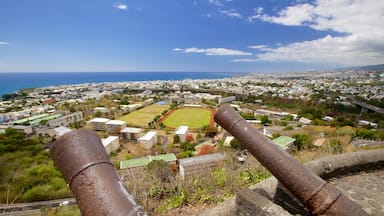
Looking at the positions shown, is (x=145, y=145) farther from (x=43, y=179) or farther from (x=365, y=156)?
(x=365, y=156)

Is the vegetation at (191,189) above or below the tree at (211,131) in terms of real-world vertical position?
above

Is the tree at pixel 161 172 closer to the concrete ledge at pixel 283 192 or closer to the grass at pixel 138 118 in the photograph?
the concrete ledge at pixel 283 192

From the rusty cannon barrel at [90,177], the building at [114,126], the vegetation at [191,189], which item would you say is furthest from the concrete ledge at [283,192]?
the building at [114,126]

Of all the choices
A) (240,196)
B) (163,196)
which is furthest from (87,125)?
(240,196)

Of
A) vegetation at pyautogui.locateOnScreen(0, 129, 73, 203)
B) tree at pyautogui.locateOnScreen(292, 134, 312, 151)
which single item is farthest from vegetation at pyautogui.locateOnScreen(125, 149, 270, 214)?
vegetation at pyautogui.locateOnScreen(0, 129, 73, 203)

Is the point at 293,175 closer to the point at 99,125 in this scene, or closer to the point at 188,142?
the point at 188,142

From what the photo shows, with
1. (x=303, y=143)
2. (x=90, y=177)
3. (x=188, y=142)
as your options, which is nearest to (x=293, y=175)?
(x=90, y=177)
